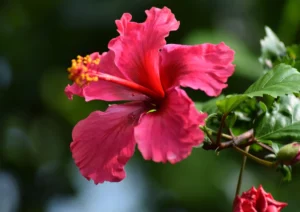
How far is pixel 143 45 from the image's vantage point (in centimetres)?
175

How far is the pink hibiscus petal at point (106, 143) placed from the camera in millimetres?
1647

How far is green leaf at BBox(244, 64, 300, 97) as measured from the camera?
1665mm

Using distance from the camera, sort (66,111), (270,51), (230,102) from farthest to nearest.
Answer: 1. (66,111)
2. (270,51)
3. (230,102)

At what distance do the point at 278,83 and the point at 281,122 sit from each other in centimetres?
16

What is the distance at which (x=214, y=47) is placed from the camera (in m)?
1.67

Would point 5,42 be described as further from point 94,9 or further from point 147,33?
point 147,33

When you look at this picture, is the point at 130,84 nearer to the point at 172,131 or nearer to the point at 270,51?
the point at 172,131

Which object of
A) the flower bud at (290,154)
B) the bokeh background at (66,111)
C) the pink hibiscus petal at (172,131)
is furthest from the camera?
the bokeh background at (66,111)

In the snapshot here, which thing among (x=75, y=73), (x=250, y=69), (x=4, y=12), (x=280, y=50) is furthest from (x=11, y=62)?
(x=75, y=73)

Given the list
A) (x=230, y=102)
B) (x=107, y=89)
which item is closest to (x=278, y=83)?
(x=230, y=102)

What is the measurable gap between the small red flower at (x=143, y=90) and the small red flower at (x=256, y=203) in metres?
0.26

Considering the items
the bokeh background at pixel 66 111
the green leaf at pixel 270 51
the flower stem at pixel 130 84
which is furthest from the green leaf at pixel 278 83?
the bokeh background at pixel 66 111

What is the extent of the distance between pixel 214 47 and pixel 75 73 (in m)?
0.37

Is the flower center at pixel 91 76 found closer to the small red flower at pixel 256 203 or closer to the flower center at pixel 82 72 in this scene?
the flower center at pixel 82 72
